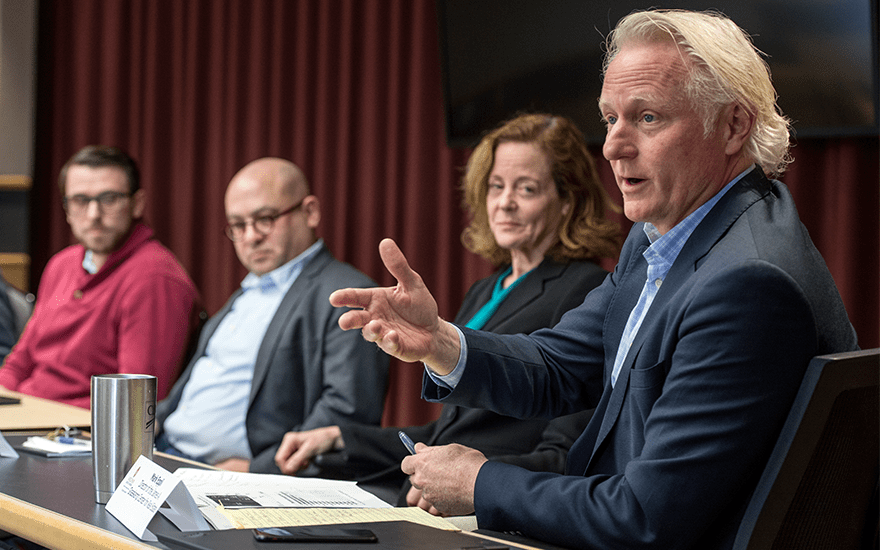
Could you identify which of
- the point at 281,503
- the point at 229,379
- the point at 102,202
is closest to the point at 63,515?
the point at 281,503

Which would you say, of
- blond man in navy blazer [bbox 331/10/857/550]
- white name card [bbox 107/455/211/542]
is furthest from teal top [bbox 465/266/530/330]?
white name card [bbox 107/455/211/542]

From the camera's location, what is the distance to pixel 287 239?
9.60ft

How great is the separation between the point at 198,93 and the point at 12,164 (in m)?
1.14

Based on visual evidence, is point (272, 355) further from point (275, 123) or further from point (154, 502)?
point (275, 123)

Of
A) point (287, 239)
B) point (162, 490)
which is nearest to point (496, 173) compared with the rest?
point (287, 239)

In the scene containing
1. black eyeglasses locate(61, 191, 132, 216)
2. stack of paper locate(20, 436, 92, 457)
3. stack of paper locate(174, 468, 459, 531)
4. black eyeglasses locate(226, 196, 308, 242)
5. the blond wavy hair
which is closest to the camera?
stack of paper locate(174, 468, 459, 531)

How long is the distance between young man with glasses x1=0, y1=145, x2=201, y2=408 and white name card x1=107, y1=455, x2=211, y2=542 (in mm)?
1854

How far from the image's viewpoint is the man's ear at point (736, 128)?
4.24 ft

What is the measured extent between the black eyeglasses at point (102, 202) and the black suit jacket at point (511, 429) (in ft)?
5.48

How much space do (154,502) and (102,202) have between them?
98.4 inches

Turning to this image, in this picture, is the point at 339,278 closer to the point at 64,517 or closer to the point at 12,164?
the point at 64,517

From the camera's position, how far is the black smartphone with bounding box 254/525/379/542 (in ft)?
3.33

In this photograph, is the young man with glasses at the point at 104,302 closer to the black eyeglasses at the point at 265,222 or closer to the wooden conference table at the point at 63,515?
the black eyeglasses at the point at 265,222

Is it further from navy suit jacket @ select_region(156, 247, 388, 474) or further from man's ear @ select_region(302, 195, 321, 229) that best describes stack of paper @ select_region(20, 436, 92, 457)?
man's ear @ select_region(302, 195, 321, 229)
